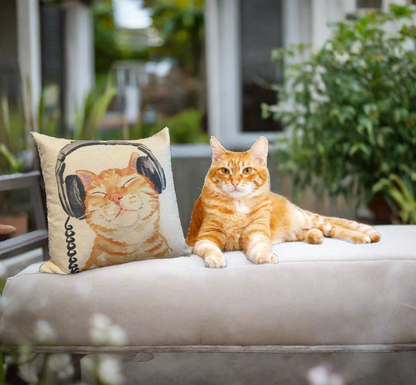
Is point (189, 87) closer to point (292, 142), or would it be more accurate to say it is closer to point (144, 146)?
point (292, 142)

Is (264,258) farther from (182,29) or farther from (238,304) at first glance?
(182,29)

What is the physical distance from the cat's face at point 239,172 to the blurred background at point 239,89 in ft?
3.55

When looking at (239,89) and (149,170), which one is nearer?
(149,170)

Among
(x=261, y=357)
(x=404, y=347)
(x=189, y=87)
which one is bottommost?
(x=261, y=357)

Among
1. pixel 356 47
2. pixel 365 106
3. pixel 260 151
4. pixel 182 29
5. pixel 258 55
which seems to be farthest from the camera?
pixel 182 29

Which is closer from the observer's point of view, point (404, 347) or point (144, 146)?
point (404, 347)

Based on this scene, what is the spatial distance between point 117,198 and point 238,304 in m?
0.45

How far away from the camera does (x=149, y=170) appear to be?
150cm

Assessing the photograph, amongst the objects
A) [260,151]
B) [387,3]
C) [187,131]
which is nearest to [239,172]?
[260,151]


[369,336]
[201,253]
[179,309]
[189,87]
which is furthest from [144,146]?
[189,87]

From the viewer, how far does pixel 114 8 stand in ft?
21.9

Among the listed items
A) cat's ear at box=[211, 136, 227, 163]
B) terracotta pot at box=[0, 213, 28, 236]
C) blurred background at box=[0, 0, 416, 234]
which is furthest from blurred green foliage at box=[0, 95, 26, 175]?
cat's ear at box=[211, 136, 227, 163]

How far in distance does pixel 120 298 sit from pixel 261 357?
0.66 m

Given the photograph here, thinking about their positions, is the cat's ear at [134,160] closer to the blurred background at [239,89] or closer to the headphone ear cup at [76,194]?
the headphone ear cup at [76,194]
